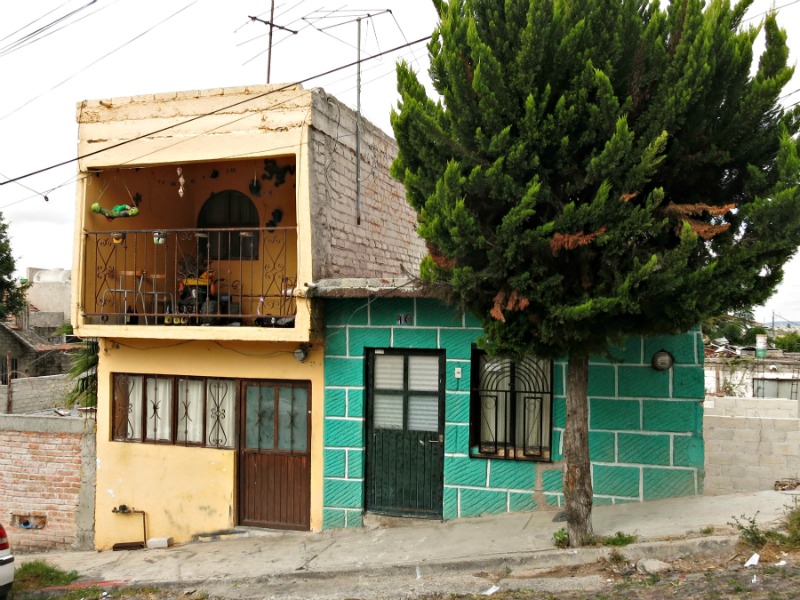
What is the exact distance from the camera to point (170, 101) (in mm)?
8930

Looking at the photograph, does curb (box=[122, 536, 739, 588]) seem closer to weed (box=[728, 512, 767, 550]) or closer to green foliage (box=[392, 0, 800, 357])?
weed (box=[728, 512, 767, 550])

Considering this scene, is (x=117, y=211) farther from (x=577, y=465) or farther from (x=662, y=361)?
(x=662, y=361)

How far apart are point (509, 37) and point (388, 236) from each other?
18.0ft

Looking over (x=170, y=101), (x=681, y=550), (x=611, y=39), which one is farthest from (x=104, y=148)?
(x=681, y=550)

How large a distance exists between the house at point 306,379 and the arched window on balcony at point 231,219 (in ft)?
1.47

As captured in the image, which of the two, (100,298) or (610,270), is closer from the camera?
(610,270)

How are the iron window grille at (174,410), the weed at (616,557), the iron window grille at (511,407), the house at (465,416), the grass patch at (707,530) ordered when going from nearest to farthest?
the weed at (616,557)
the grass patch at (707,530)
the house at (465,416)
the iron window grille at (511,407)
the iron window grille at (174,410)

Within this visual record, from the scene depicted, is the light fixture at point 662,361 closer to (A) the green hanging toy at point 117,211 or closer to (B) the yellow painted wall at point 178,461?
(B) the yellow painted wall at point 178,461

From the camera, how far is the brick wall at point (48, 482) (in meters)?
9.37

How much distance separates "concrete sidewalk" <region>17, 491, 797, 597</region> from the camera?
621 centimetres

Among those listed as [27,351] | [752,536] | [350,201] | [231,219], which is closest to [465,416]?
[752,536]

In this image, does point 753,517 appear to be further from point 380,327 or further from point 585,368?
point 380,327

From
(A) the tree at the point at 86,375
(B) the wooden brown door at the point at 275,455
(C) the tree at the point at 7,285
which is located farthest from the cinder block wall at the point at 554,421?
(C) the tree at the point at 7,285

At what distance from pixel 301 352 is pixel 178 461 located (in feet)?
7.48
